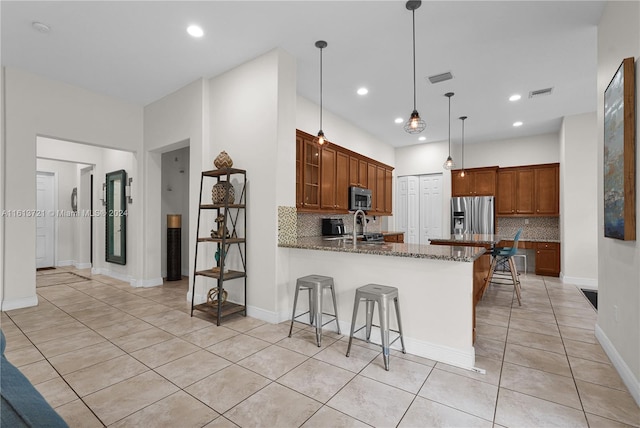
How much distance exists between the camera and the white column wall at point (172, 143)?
13.4 feet

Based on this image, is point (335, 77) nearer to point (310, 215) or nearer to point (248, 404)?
point (310, 215)

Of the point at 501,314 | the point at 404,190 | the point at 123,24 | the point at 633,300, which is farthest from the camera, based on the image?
the point at 404,190

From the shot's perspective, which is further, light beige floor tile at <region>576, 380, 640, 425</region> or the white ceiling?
the white ceiling

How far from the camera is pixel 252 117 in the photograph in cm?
356

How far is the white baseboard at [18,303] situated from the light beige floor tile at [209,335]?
2.56 metres

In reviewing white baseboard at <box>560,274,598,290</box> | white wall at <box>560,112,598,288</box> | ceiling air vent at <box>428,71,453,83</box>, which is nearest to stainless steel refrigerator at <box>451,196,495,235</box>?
white wall at <box>560,112,598,288</box>

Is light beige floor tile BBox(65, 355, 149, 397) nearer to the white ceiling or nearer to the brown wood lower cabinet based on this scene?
the white ceiling

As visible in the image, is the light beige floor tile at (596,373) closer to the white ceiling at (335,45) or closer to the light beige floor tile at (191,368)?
the light beige floor tile at (191,368)

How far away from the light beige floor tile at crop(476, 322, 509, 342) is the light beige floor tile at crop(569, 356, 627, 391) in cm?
56

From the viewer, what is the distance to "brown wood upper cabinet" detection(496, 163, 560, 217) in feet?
20.7

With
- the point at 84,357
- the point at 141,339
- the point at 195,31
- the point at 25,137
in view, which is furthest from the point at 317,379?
the point at 25,137

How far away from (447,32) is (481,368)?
122 inches

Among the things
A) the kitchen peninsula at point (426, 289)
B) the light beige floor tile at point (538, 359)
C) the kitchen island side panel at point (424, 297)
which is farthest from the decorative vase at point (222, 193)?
the light beige floor tile at point (538, 359)

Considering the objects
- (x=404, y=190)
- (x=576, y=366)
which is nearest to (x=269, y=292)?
(x=576, y=366)
